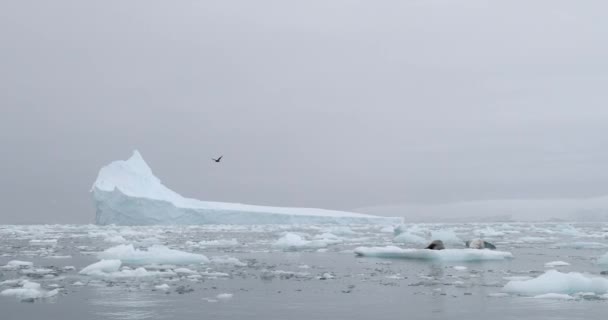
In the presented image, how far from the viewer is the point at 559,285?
26.0ft

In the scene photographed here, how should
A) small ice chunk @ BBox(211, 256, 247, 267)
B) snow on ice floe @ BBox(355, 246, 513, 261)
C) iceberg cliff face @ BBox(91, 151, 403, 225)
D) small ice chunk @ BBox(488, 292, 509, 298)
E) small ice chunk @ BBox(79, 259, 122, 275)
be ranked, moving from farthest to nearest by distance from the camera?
1. iceberg cliff face @ BBox(91, 151, 403, 225)
2. snow on ice floe @ BBox(355, 246, 513, 261)
3. small ice chunk @ BBox(211, 256, 247, 267)
4. small ice chunk @ BBox(79, 259, 122, 275)
5. small ice chunk @ BBox(488, 292, 509, 298)

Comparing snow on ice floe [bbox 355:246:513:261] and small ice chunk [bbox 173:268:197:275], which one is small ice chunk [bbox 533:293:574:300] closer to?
small ice chunk [bbox 173:268:197:275]

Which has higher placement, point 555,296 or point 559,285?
point 559,285

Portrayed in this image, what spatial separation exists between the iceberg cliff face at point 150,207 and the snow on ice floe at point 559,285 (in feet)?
100

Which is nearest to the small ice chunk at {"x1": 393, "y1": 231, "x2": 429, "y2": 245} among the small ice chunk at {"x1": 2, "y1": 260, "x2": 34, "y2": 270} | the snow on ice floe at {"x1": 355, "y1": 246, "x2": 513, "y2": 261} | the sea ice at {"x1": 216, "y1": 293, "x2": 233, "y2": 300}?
the snow on ice floe at {"x1": 355, "y1": 246, "x2": 513, "y2": 261}

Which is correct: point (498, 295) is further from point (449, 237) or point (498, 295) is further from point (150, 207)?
point (150, 207)

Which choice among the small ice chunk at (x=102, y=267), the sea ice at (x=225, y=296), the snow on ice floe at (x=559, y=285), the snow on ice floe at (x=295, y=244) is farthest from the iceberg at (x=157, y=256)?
the snow on ice floe at (x=559, y=285)

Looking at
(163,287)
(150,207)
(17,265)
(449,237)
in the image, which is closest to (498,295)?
(163,287)

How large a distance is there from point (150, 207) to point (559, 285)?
3167cm

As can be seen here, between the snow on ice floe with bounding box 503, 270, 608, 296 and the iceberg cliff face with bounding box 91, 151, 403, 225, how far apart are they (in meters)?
30.6

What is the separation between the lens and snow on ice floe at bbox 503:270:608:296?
26.1 ft

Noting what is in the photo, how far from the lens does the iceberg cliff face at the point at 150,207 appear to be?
1443 inches

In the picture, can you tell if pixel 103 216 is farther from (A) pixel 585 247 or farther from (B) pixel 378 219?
(A) pixel 585 247

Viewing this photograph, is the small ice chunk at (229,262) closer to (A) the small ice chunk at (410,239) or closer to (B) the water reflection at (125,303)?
(B) the water reflection at (125,303)
